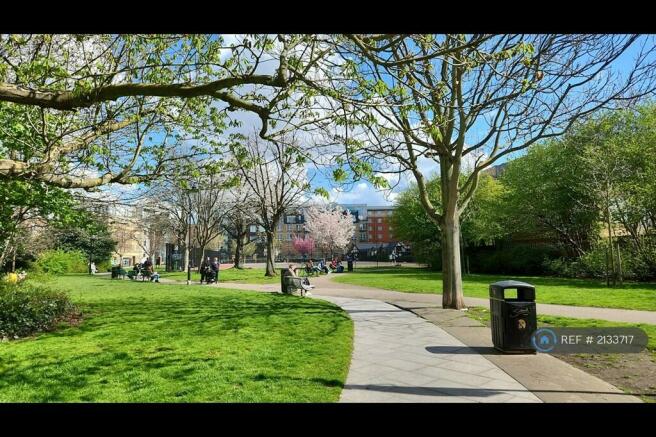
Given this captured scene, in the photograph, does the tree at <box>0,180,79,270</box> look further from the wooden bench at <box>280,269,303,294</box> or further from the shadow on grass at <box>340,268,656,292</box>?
the shadow on grass at <box>340,268,656,292</box>

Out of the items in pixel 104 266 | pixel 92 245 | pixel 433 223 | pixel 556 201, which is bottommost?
pixel 104 266

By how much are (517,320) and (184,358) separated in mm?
5156

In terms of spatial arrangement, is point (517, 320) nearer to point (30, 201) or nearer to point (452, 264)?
point (452, 264)

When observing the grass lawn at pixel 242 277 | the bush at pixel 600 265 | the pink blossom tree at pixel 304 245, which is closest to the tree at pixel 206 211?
the grass lawn at pixel 242 277

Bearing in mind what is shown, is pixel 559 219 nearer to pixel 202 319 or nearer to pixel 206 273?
pixel 206 273

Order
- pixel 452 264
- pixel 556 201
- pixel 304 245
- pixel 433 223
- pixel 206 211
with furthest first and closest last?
pixel 304 245
pixel 433 223
pixel 206 211
pixel 556 201
pixel 452 264

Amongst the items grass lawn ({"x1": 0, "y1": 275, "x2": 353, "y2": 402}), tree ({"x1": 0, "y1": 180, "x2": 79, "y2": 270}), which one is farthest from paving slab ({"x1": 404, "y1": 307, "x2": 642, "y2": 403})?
tree ({"x1": 0, "y1": 180, "x2": 79, "y2": 270})

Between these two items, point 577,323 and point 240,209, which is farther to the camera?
point 240,209

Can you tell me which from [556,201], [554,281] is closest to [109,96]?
[554,281]

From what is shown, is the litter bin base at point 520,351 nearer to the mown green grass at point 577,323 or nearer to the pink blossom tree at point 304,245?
the mown green grass at point 577,323

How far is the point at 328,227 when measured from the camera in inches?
2640

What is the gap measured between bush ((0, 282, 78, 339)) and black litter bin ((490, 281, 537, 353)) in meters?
8.80

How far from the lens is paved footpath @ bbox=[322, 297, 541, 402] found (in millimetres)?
4879

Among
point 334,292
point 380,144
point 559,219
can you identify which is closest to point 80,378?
point 380,144
